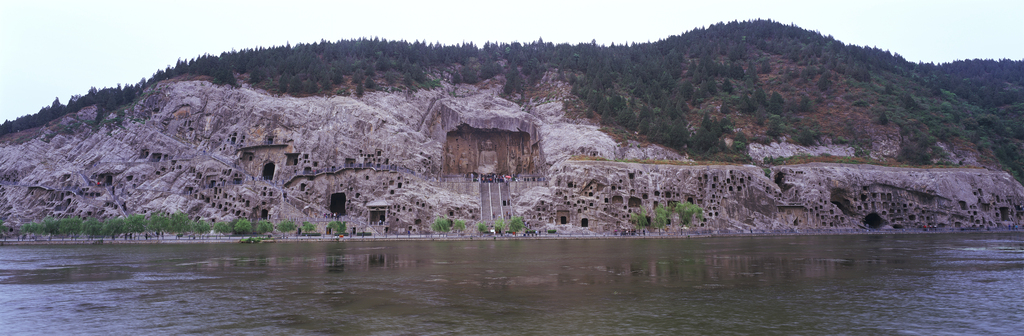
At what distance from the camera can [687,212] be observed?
5775 cm

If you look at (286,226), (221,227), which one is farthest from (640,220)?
(221,227)

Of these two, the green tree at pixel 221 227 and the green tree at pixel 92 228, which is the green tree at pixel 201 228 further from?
the green tree at pixel 92 228

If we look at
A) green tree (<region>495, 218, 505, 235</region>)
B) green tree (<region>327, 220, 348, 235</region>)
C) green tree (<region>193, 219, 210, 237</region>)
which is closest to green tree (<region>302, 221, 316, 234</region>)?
green tree (<region>327, 220, 348, 235</region>)

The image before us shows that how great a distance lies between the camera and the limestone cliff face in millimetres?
61312

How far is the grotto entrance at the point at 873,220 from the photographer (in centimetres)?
→ 6550

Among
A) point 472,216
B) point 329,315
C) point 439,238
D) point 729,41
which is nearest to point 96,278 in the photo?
point 329,315

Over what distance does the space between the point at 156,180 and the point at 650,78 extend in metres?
78.0

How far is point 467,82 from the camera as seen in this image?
325 ft

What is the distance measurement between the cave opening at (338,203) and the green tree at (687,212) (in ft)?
135

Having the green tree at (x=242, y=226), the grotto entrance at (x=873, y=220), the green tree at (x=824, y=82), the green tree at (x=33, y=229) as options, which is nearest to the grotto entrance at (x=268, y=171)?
the green tree at (x=242, y=226)

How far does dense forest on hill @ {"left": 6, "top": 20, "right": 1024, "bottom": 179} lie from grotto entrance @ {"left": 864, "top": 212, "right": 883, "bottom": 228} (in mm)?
10801

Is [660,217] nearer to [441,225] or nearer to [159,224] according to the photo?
[441,225]

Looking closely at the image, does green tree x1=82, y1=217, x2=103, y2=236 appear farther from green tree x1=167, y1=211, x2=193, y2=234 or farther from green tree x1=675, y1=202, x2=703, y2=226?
green tree x1=675, y1=202, x2=703, y2=226

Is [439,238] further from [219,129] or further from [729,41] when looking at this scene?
[729,41]
